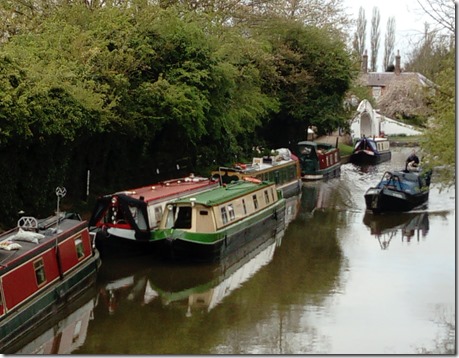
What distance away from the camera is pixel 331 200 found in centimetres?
2659

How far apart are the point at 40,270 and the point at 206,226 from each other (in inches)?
187

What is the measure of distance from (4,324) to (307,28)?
2467cm

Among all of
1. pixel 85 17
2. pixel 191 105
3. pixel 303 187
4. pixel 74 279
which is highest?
pixel 85 17

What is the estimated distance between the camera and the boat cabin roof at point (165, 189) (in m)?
16.8

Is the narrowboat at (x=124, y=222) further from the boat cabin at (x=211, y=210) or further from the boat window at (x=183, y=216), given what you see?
the boat window at (x=183, y=216)

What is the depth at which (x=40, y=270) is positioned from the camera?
1207cm

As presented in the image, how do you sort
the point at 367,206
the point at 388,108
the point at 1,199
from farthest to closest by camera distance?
the point at 388,108 → the point at 367,206 → the point at 1,199

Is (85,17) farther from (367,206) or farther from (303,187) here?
(303,187)

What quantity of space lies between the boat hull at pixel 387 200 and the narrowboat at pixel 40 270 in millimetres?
11160

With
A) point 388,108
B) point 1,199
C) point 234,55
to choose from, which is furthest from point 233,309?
point 388,108

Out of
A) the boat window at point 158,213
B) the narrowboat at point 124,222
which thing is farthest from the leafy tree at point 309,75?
the narrowboat at point 124,222

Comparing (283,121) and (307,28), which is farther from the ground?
(307,28)

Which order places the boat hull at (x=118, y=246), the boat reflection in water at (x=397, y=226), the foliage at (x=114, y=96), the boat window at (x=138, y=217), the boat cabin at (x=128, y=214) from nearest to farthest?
1. the foliage at (x=114, y=96)
2. the boat hull at (x=118, y=246)
3. the boat cabin at (x=128, y=214)
4. the boat window at (x=138, y=217)
5. the boat reflection in water at (x=397, y=226)

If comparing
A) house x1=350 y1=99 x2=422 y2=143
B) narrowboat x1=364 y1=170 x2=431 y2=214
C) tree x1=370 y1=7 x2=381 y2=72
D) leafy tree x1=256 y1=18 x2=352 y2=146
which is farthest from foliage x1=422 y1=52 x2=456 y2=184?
tree x1=370 y1=7 x2=381 y2=72
